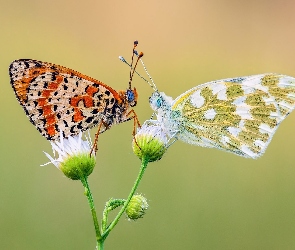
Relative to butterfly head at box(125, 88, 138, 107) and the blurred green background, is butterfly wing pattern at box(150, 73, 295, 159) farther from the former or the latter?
the blurred green background

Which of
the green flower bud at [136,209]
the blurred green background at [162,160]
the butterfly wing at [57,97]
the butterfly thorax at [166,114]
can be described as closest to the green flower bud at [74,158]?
the butterfly wing at [57,97]

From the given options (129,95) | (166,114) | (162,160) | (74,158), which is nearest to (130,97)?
(129,95)

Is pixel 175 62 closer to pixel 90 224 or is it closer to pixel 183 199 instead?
pixel 183 199

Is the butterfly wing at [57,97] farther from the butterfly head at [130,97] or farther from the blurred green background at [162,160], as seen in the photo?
the blurred green background at [162,160]

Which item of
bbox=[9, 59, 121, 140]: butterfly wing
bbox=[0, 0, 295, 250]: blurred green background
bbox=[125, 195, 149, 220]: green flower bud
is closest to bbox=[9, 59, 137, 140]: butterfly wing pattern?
bbox=[9, 59, 121, 140]: butterfly wing

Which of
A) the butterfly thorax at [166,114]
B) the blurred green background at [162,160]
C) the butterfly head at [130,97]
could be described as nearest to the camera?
the butterfly head at [130,97]

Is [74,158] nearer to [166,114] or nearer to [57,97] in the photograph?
[57,97]

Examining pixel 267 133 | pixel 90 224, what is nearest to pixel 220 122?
pixel 267 133
